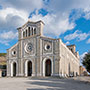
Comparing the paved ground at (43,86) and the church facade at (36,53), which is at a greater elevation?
the church facade at (36,53)

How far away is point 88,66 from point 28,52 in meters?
19.4

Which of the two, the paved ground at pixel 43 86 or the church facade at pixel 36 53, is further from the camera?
the church facade at pixel 36 53

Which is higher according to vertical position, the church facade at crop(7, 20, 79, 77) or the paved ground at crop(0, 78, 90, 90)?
the church facade at crop(7, 20, 79, 77)

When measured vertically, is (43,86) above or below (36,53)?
below

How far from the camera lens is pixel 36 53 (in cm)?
3456

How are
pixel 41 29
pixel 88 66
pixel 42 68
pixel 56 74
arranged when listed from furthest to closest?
pixel 41 29 → pixel 42 68 → pixel 56 74 → pixel 88 66

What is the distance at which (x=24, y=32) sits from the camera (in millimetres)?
39188

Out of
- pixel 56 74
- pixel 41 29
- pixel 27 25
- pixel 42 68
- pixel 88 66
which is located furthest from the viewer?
pixel 27 25

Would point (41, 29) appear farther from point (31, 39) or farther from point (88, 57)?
point (88, 57)

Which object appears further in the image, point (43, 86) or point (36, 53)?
point (36, 53)

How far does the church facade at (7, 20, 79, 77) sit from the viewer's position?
1245 inches

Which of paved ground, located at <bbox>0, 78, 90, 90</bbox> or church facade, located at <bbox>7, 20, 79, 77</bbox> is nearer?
paved ground, located at <bbox>0, 78, 90, 90</bbox>

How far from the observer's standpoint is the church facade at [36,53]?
3162cm

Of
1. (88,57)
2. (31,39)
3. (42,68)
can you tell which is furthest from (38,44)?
(88,57)
